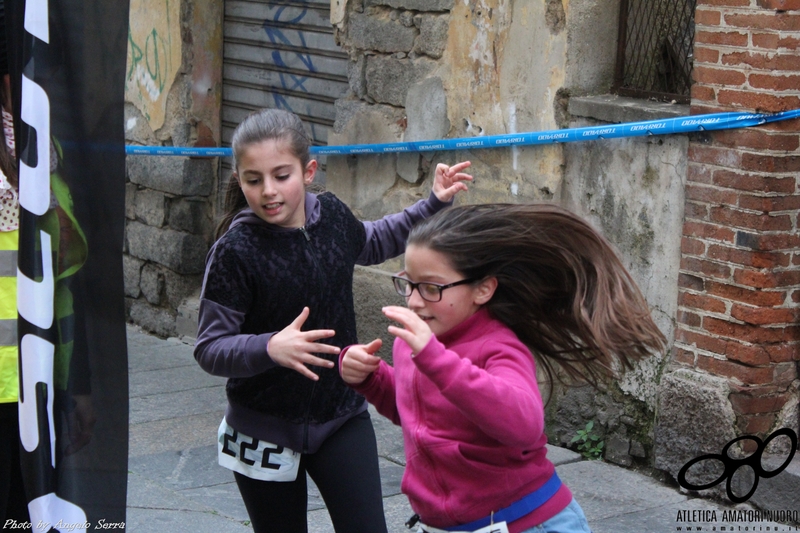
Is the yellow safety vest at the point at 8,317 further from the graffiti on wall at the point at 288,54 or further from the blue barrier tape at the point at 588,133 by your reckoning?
the graffiti on wall at the point at 288,54

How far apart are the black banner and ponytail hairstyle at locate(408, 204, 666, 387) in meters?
0.65

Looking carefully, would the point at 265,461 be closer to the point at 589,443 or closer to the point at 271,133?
the point at 271,133

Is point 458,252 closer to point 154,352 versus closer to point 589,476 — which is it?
point 589,476

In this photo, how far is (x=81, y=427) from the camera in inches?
81.8

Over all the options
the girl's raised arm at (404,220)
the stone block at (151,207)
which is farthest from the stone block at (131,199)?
the girl's raised arm at (404,220)

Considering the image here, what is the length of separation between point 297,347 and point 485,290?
0.42 meters

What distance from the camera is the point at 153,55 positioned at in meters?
6.91

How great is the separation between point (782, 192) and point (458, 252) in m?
2.05

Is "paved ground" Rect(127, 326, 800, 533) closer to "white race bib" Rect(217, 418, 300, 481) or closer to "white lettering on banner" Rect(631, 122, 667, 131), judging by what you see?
"white race bib" Rect(217, 418, 300, 481)

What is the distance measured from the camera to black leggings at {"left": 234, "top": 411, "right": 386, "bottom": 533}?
106 inches

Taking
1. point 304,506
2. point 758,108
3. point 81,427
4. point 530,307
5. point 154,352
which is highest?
point 758,108

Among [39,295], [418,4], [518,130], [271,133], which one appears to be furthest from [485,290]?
[418,4]

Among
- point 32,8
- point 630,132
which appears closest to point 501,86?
point 630,132

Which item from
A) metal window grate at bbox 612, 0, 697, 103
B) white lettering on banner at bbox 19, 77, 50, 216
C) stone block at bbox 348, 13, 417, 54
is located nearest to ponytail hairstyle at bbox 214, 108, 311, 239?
white lettering on banner at bbox 19, 77, 50, 216
